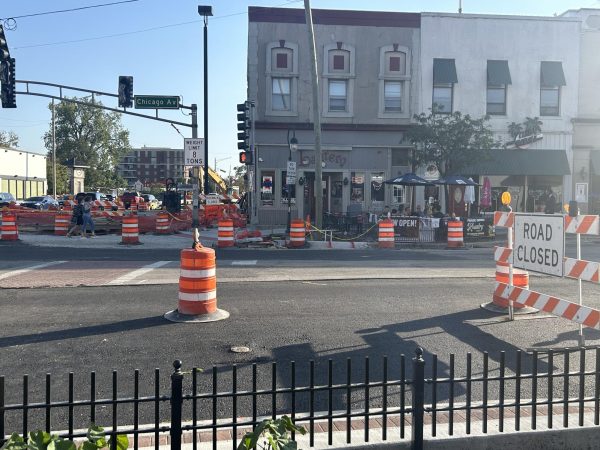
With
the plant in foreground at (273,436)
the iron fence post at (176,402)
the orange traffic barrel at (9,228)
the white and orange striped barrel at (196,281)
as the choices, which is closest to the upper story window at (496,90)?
the orange traffic barrel at (9,228)

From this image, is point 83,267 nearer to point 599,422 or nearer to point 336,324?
point 336,324

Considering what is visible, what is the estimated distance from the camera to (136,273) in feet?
46.7

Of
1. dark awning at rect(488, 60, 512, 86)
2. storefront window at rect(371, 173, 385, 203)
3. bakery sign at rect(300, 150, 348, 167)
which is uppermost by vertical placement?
dark awning at rect(488, 60, 512, 86)

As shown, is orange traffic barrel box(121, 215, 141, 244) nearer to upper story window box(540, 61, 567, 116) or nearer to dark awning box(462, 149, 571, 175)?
dark awning box(462, 149, 571, 175)

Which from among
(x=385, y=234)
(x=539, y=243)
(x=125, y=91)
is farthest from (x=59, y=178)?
(x=539, y=243)

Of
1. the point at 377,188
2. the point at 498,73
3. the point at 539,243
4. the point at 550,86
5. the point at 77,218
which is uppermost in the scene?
the point at 498,73

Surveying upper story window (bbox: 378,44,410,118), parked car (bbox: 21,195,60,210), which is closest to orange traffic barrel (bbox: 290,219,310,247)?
upper story window (bbox: 378,44,410,118)

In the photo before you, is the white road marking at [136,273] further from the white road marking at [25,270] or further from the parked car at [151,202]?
the parked car at [151,202]

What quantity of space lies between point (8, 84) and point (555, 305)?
898 inches

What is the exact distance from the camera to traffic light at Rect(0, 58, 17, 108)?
2406 centimetres

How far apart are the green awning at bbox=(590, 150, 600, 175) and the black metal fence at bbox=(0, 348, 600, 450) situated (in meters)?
29.2

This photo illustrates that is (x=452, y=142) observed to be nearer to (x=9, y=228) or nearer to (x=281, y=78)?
(x=281, y=78)

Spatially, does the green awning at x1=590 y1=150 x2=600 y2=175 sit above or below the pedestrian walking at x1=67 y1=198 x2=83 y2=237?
above

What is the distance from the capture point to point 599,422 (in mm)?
4754
